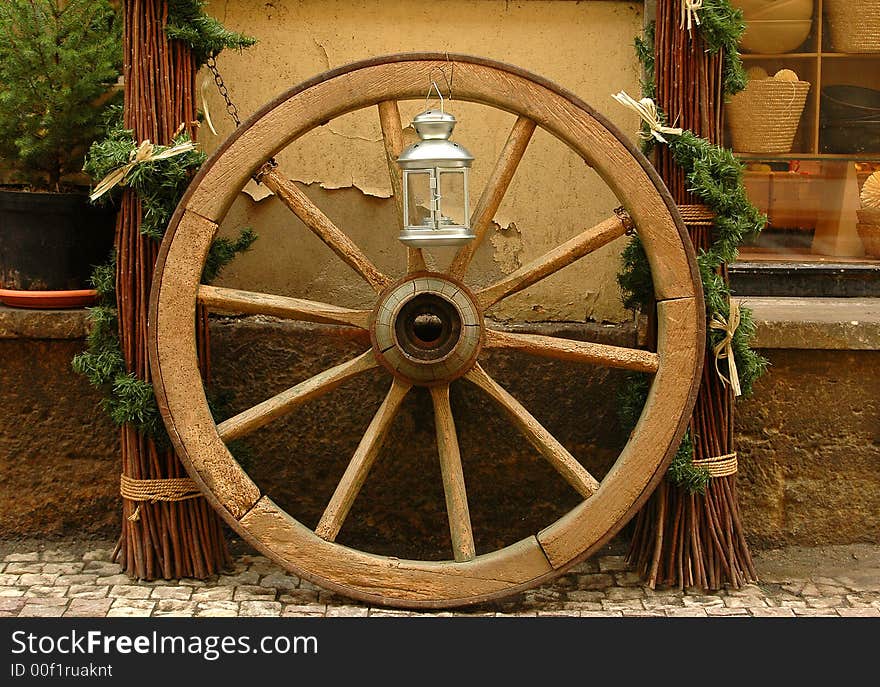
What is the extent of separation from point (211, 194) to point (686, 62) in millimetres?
1381

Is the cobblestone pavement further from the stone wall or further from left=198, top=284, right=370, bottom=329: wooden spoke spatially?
left=198, top=284, right=370, bottom=329: wooden spoke

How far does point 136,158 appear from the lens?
3.29 m

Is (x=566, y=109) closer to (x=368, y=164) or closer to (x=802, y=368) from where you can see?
(x=368, y=164)

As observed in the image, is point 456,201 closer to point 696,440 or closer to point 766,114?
point 696,440

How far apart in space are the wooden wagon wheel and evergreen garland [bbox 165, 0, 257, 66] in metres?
0.38

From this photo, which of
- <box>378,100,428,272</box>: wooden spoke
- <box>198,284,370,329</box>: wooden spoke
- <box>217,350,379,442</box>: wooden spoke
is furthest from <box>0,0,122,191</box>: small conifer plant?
<box>217,350,379,442</box>: wooden spoke

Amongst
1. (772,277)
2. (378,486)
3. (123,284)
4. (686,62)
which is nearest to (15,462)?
(123,284)

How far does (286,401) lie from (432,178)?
0.74 meters

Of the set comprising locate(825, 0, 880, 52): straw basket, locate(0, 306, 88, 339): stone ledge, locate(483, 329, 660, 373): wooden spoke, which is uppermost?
locate(825, 0, 880, 52): straw basket

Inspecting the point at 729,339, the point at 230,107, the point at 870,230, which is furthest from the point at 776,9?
the point at 230,107

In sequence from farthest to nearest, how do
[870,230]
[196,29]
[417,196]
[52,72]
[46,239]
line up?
[870,230] → [46,239] → [52,72] → [196,29] → [417,196]

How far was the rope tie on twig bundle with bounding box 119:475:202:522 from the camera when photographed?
3449 millimetres

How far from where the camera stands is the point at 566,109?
126 inches

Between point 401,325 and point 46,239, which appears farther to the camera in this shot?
point 46,239
